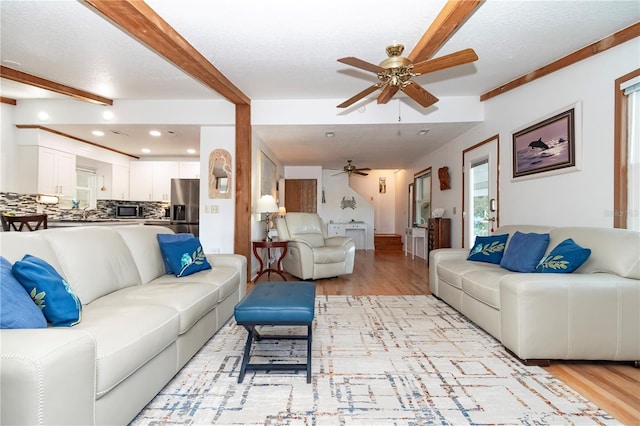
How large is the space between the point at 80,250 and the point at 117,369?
43.3 inches

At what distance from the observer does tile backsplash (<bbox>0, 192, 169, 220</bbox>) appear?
4977 mm

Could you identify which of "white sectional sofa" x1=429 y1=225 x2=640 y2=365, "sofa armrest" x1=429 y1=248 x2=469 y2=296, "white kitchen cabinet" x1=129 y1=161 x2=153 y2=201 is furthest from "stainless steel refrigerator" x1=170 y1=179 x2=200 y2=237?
"white sectional sofa" x1=429 y1=225 x2=640 y2=365

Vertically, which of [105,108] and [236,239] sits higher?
[105,108]

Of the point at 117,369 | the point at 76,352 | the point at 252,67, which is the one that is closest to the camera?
the point at 76,352

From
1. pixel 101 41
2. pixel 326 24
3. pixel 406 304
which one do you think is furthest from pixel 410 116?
pixel 101 41

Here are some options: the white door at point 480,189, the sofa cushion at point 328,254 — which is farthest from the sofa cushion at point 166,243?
the white door at point 480,189

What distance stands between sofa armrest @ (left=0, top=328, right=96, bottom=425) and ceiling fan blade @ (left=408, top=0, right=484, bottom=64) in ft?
9.60

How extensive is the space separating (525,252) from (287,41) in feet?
9.62

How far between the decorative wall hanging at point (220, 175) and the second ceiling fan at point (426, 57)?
2702 millimetres

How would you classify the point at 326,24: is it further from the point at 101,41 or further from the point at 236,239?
the point at 236,239

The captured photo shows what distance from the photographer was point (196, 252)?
9.66 feet

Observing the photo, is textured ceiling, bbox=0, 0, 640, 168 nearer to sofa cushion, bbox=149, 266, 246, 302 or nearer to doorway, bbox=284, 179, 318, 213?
sofa cushion, bbox=149, 266, 246, 302

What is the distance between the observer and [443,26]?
8.27 feet

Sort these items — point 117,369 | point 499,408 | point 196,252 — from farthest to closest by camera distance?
point 196,252 → point 499,408 → point 117,369
